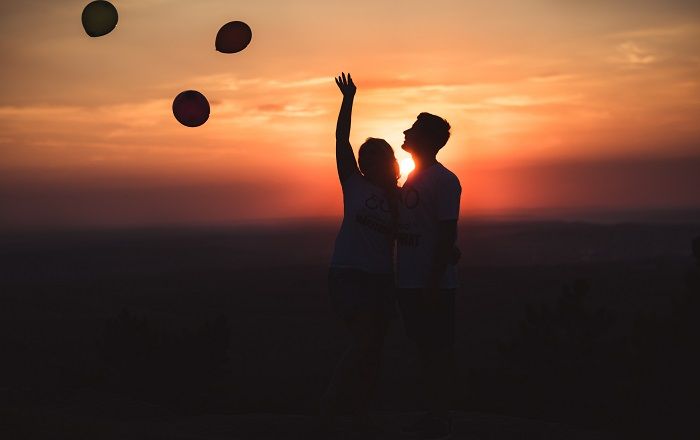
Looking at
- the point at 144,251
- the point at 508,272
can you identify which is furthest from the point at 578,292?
the point at 144,251

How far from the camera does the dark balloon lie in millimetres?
8312

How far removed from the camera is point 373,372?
646cm

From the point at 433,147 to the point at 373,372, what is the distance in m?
1.74

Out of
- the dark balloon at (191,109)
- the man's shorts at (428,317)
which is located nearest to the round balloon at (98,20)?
the dark balloon at (191,109)

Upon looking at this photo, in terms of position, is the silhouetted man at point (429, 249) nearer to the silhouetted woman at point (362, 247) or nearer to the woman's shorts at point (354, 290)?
the silhouetted woman at point (362, 247)

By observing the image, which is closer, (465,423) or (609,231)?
(465,423)

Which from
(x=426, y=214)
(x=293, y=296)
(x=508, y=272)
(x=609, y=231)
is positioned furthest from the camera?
(x=609, y=231)

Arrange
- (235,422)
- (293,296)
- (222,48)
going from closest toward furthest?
(235,422) < (222,48) < (293,296)

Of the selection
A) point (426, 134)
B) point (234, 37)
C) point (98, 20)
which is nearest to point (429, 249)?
point (426, 134)

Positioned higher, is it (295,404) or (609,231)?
(609,231)

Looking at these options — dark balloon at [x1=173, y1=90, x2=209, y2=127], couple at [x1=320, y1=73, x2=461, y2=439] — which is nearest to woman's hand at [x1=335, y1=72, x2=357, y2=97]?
couple at [x1=320, y1=73, x2=461, y2=439]

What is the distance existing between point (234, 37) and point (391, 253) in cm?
307

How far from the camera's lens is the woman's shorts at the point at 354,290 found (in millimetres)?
6098

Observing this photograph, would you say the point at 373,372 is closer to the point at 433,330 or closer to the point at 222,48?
the point at 433,330
